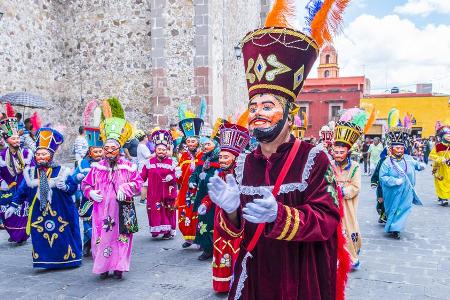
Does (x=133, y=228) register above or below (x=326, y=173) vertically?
below

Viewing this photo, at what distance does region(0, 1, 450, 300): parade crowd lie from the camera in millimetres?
2578

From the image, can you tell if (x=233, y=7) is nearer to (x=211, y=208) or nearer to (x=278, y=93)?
(x=211, y=208)

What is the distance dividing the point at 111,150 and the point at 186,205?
2.13m

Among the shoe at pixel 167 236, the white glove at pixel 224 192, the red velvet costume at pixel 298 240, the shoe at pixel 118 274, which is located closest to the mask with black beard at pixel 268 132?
the red velvet costume at pixel 298 240

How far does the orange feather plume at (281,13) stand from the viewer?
2904 mm

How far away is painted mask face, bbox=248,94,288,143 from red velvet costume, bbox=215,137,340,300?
0.13m

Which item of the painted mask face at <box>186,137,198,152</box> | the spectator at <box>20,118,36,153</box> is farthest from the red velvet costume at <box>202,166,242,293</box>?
the spectator at <box>20,118,36,153</box>

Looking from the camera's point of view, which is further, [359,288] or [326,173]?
[359,288]

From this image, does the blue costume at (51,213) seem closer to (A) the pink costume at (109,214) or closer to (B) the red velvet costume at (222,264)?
(A) the pink costume at (109,214)

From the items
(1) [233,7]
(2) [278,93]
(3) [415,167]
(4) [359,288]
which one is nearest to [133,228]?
(4) [359,288]

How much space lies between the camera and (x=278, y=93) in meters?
2.76

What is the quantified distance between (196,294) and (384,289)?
2.17 metres

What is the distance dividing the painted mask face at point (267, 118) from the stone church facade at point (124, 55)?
10700mm

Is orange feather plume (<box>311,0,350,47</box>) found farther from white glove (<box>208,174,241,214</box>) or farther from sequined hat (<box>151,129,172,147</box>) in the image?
sequined hat (<box>151,129,172,147</box>)
